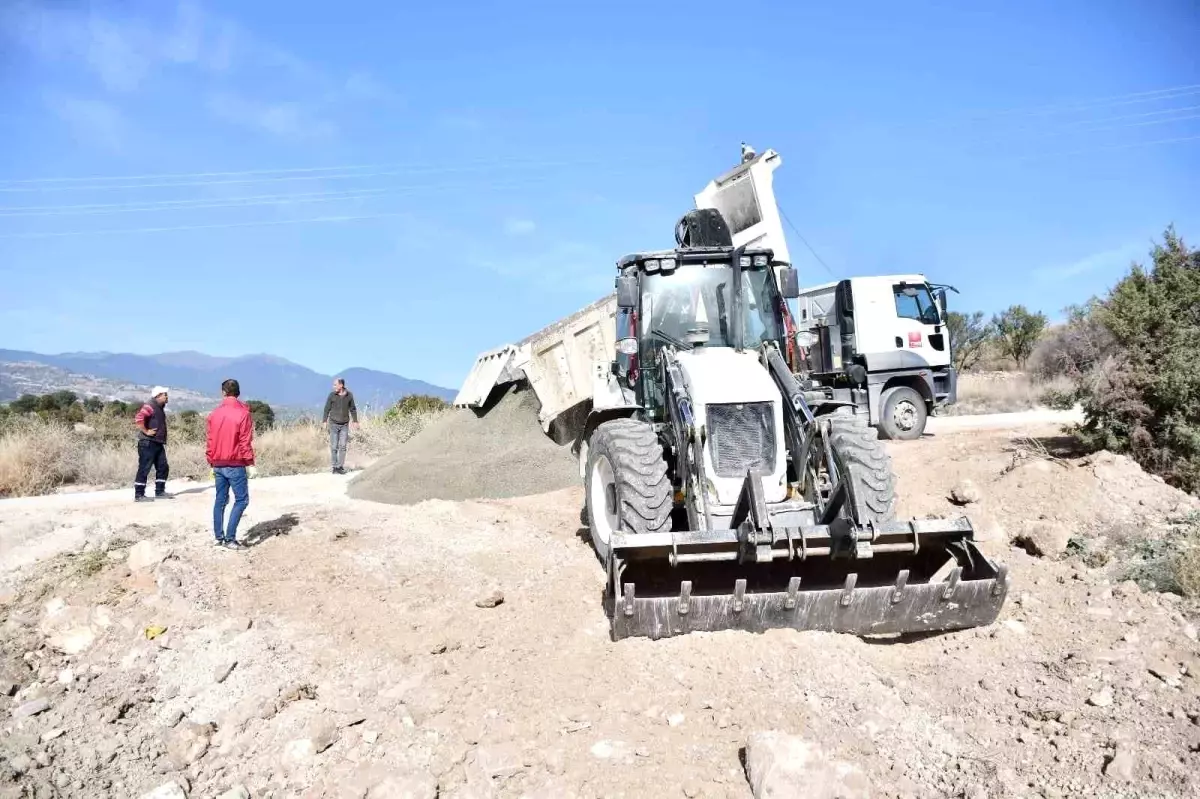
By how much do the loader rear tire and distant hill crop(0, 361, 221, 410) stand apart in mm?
78068

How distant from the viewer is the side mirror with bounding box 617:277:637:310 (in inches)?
284

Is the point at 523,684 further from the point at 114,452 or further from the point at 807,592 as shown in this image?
the point at 114,452

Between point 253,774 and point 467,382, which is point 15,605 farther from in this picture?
point 467,382

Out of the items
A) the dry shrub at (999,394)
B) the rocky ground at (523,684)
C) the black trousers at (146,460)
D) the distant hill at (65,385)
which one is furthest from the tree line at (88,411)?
the distant hill at (65,385)

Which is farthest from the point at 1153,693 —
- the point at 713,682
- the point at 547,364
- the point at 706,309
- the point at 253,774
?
the point at 547,364

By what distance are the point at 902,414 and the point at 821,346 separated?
189cm

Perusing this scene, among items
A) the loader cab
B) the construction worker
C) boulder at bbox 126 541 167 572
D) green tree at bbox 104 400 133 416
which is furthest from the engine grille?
green tree at bbox 104 400 133 416

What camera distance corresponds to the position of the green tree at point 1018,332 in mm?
33531

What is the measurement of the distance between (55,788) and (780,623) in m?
4.05

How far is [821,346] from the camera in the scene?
590 inches

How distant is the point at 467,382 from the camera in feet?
45.9

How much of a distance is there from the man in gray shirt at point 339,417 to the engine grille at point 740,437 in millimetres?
9546

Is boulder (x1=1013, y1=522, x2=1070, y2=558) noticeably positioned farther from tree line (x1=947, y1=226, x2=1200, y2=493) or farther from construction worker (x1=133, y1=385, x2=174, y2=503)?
construction worker (x1=133, y1=385, x2=174, y2=503)

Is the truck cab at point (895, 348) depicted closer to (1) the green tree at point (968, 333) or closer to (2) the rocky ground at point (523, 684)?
(2) the rocky ground at point (523, 684)
